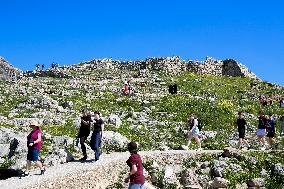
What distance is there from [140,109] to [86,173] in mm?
23624

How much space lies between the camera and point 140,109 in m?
48.1

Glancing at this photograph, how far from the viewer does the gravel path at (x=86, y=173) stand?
22.6 meters

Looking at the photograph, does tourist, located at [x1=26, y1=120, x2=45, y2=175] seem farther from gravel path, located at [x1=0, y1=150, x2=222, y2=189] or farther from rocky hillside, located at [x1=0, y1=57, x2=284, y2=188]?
rocky hillside, located at [x1=0, y1=57, x2=284, y2=188]

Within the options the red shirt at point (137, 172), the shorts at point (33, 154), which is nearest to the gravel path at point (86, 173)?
the shorts at point (33, 154)

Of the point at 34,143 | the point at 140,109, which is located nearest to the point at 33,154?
the point at 34,143

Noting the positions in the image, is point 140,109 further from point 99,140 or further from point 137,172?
point 137,172

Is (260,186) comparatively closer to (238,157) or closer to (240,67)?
(238,157)

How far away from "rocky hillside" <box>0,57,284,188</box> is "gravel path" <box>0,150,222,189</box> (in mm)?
641

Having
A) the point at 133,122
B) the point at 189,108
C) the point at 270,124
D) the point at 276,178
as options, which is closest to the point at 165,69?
the point at 189,108

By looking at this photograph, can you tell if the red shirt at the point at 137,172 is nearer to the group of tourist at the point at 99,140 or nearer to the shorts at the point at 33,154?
the group of tourist at the point at 99,140

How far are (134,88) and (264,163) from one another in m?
35.5

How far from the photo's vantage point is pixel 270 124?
112 feet

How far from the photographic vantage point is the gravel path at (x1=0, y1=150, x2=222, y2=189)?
22641 millimetres

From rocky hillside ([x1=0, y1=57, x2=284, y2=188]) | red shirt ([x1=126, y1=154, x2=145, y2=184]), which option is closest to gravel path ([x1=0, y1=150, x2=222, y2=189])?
rocky hillside ([x1=0, y1=57, x2=284, y2=188])
